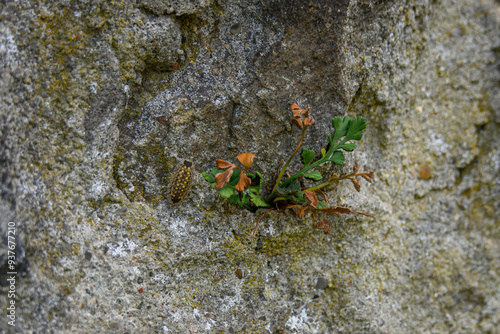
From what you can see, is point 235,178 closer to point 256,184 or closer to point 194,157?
point 256,184

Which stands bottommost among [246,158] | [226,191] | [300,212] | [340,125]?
[300,212]

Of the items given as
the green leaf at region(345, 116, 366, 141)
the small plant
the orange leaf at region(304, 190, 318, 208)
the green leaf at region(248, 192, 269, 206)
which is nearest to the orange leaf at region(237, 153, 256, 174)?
the small plant

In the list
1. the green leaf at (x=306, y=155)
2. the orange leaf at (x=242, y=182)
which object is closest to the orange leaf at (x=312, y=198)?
the green leaf at (x=306, y=155)

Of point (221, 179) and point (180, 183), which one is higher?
point (221, 179)

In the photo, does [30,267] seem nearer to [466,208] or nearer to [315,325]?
[315,325]

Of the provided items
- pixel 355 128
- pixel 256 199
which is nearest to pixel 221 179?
pixel 256 199
